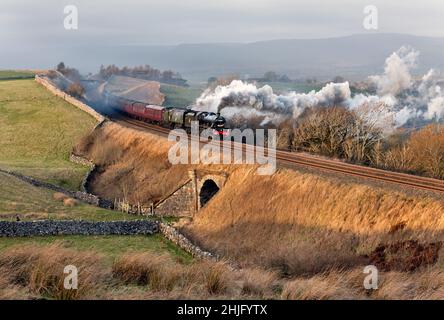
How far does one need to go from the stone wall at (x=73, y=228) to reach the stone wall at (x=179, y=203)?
7.26 meters

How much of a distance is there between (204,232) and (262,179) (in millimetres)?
5045

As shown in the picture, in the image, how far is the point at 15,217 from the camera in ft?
93.9

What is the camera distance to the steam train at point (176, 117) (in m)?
46.9

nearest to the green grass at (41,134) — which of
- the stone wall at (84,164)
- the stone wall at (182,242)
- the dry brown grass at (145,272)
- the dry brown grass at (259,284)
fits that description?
the stone wall at (84,164)

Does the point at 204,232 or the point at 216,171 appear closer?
the point at 204,232

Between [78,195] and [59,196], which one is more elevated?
[59,196]

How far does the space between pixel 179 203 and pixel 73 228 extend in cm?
1176

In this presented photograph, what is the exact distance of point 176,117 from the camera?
170ft

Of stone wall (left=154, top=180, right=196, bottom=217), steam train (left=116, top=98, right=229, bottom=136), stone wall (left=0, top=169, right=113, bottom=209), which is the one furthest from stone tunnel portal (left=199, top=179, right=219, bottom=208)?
steam train (left=116, top=98, right=229, bottom=136)

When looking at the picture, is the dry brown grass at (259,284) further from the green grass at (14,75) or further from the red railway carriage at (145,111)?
the green grass at (14,75)

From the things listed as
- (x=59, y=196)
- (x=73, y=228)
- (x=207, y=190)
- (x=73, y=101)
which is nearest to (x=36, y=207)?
(x=59, y=196)

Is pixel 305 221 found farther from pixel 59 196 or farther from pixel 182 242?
pixel 59 196
